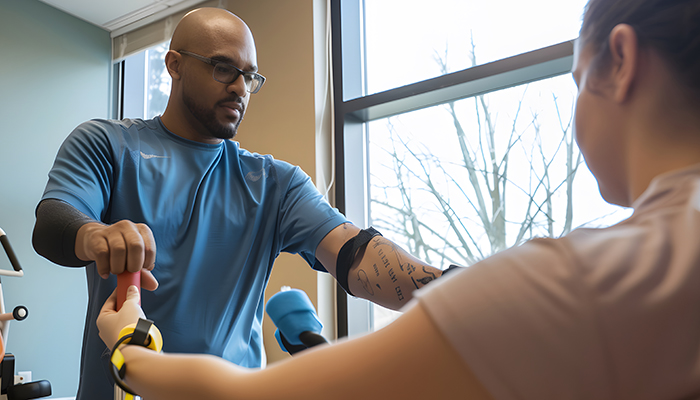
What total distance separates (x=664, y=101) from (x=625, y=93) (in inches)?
1.2

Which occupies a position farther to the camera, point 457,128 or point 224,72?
point 457,128

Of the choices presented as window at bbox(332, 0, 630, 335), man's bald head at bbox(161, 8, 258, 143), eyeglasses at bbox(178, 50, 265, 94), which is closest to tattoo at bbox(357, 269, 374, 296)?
man's bald head at bbox(161, 8, 258, 143)

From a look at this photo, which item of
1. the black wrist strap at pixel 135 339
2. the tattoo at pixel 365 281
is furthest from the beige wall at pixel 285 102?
the black wrist strap at pixel 135 339

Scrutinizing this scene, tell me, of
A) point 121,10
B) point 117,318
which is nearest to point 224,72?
point 117,318

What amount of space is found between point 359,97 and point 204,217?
1399mm

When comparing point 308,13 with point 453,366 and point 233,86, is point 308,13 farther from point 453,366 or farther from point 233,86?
point 453,366

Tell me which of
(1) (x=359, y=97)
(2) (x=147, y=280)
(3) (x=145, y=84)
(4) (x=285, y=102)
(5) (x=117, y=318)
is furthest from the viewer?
(3) (x=145, y=84)

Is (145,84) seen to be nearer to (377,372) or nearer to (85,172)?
(85,172)

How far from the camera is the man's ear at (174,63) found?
4.79ft

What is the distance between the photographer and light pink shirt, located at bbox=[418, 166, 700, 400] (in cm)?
31

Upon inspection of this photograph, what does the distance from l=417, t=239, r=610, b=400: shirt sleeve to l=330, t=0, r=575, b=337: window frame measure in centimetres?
184

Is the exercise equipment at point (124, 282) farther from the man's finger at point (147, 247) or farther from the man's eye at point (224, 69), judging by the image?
the man's eye at point (224, 69)

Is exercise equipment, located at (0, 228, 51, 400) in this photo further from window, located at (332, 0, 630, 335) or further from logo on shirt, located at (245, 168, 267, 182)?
logo on shirt, located at (245, 168, 267, 182)

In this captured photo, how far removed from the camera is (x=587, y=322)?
0.31 metres
